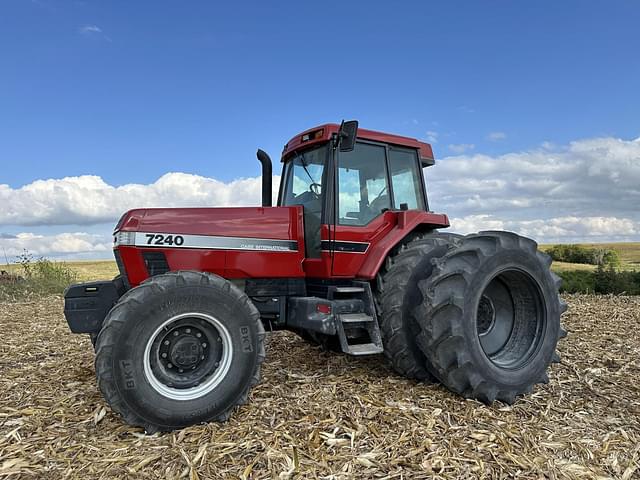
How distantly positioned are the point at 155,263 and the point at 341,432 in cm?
215

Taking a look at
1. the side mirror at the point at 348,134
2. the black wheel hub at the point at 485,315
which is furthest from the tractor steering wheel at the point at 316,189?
the black wheel hub at the point at 485,315

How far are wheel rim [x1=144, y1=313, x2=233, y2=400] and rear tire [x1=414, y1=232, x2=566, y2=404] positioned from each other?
5.54 ft

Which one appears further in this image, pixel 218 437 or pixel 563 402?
pixel 563 402

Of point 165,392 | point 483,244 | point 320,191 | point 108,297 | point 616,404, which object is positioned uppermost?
point 320,191

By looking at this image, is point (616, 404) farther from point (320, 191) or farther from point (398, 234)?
point (320, 191)

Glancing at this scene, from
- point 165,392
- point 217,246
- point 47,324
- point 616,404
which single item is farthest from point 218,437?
point 47,324

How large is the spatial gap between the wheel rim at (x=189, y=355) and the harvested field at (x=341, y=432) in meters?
0.33

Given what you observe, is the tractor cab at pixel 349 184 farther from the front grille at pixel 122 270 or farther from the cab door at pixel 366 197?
the front grille at pixel 122 270

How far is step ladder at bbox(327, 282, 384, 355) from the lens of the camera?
4.47m

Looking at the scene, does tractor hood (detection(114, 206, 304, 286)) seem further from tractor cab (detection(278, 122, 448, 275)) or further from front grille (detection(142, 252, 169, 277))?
tractor cab (detection(278, 122, 448, 275))

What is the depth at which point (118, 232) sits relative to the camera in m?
4.37

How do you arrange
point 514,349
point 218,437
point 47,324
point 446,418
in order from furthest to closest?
point 47,324
point 514,349
point 446,418
point 218,437

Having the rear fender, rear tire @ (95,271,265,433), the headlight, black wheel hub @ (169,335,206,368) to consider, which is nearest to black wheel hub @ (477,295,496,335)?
the rear fender

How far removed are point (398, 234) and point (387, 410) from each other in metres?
1.76
